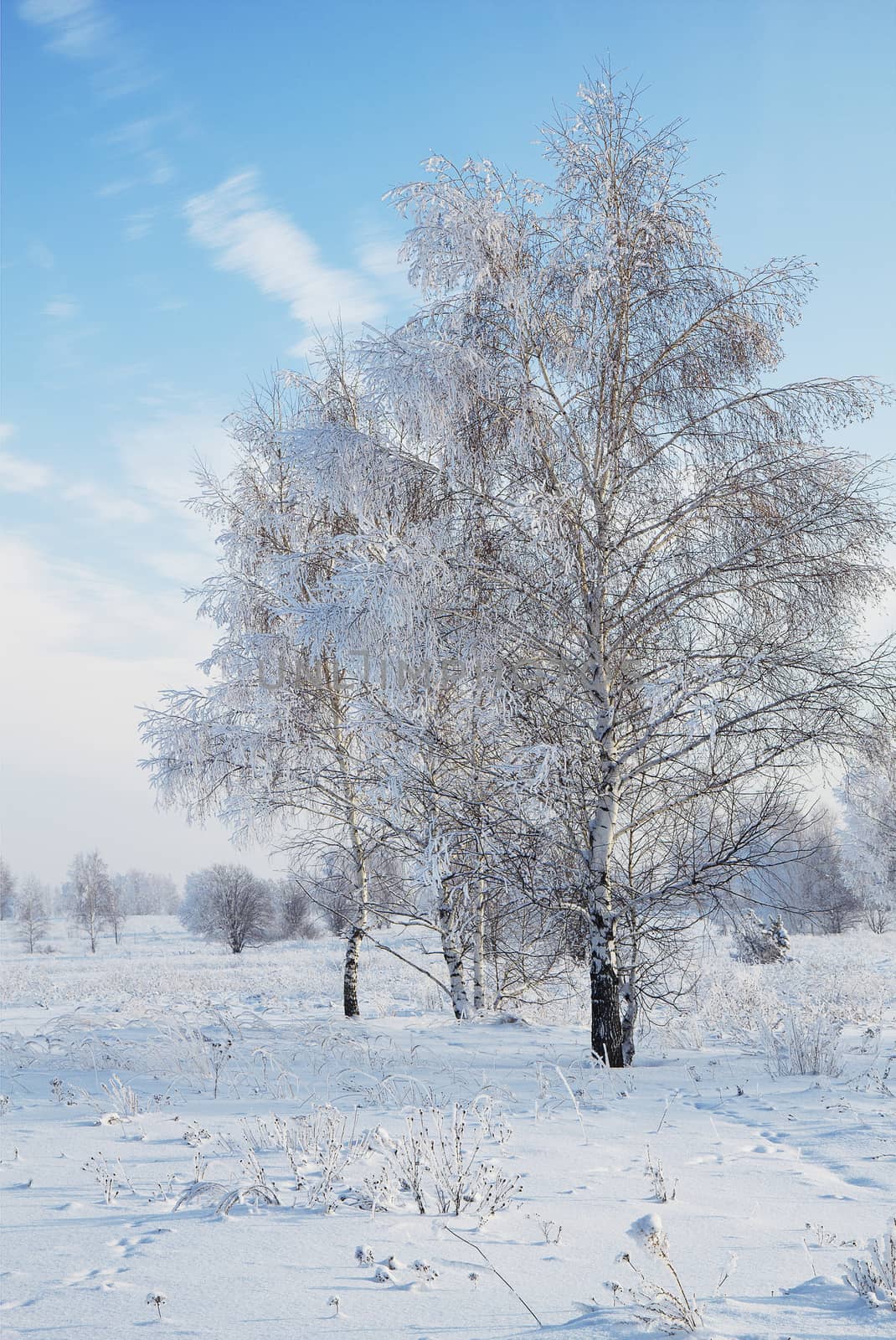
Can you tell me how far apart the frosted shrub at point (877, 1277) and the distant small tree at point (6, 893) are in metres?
83.0

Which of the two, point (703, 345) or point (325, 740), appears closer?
point (703, 345)

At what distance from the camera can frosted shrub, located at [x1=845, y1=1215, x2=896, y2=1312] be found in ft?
7.55

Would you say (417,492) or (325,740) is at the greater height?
(417,492)

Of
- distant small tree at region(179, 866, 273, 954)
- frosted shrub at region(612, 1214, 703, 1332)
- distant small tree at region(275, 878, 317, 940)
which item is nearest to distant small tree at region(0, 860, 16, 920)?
distant small tree at region(275, 878, 317, 940)

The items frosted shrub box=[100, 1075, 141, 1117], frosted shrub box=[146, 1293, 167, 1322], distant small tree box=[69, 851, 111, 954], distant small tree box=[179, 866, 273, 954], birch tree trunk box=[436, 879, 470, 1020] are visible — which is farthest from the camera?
distant small tree box=[69, 851, 111, 954]

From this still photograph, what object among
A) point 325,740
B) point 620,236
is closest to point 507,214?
point 620,236

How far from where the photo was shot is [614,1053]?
22.1 ft

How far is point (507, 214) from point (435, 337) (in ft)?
4.04

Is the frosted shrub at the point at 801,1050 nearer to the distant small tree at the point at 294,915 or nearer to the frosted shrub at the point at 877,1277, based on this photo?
the frosted shrub at the point at 877,1277

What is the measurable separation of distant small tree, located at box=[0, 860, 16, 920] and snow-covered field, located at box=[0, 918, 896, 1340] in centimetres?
7779

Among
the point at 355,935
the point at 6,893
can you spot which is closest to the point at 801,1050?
the point at 355,935

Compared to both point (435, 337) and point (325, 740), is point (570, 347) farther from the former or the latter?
point (325, 740)

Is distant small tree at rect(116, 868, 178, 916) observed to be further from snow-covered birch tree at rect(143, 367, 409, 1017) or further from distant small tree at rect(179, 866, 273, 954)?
snow-covered birch tree at rect(143, 367, 409, 1017)

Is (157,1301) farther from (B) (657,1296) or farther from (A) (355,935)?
(A) (355,935)
